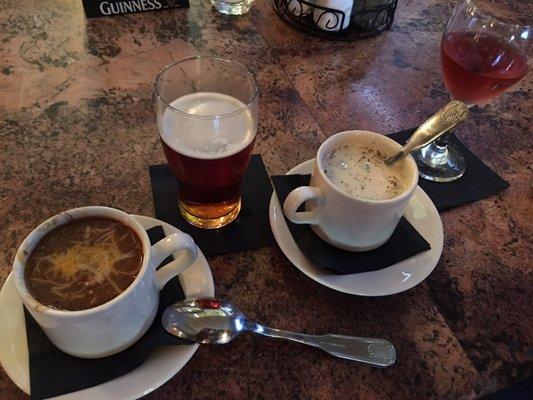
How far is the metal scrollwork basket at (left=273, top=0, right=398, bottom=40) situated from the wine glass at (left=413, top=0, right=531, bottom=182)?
0.34 m

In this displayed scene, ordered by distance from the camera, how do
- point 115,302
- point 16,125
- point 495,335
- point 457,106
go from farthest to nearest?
point 16,125 < point 457,106 < point 495,335 < point 115,302

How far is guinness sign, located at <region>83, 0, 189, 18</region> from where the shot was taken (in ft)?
3.77

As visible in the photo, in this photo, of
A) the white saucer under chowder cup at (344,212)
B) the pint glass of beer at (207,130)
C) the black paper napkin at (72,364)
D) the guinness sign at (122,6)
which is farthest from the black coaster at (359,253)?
the guinness sign at (122,6)

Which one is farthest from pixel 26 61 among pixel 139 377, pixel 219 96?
pixel 139 377

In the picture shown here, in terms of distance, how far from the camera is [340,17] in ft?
3.81

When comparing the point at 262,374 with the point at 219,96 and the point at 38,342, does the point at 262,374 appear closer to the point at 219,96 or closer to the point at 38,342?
the point at 38,342

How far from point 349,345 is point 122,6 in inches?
39.0

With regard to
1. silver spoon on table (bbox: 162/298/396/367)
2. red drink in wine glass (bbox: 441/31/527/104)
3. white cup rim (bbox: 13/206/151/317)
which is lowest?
silver spoon on table (bbox: 162/298/396/367)

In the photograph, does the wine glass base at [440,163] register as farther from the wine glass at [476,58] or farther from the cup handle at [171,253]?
the cup handle at [171,253]

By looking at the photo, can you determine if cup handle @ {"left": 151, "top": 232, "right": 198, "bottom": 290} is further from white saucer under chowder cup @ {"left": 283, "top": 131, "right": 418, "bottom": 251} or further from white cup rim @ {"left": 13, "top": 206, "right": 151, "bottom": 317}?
white saucer under chowder cup @ {"left": 283, "top": 131, "right": 418, "bottom": 251}

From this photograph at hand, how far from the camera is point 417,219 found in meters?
0.75

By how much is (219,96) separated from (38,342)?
0.43m

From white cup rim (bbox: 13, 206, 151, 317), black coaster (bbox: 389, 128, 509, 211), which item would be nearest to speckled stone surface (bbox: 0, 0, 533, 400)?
black coaster (bbox: 389, 128, 509, 211)

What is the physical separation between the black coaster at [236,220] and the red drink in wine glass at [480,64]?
40cm
